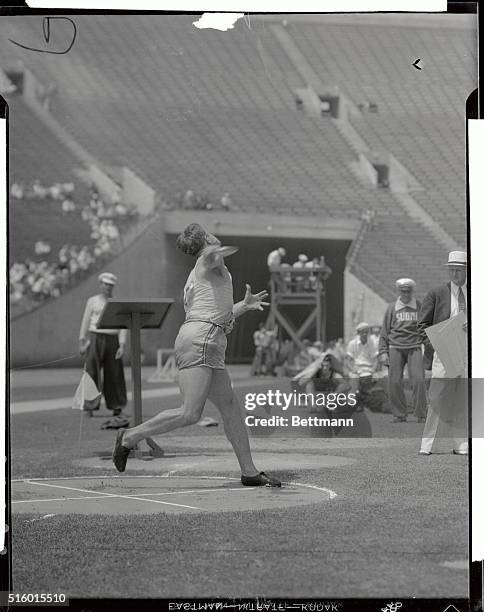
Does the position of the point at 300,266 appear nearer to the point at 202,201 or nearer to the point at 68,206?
the point at 202,201

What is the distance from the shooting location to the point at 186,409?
557 centimetres

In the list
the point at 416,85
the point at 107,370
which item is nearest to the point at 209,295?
the point at 107,370

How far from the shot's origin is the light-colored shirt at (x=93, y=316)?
219 inches

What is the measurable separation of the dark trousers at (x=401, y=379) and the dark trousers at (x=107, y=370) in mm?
1327

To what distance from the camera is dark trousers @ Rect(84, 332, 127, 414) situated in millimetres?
5676

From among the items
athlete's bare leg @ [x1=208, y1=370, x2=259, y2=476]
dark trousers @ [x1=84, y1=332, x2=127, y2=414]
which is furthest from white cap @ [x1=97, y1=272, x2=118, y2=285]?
athlete's bare leg @ [x1=208, y1=370, x2=259, y2=476]

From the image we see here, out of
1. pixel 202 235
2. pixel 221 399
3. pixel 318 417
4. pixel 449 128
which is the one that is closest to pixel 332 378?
pixel 318 417

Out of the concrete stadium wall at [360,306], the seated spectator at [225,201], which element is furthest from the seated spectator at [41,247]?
the concrete stadium wall at [360,306]

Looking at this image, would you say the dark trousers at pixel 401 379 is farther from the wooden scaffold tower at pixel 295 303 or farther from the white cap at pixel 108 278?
the white cap at pixel 108 278

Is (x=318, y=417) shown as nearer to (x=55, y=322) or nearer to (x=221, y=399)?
(x=221, y=399)

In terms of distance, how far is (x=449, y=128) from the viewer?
5.27 metres

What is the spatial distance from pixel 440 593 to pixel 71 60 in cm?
291

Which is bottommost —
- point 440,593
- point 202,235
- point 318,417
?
point 440,593

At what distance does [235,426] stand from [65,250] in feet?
3.79
